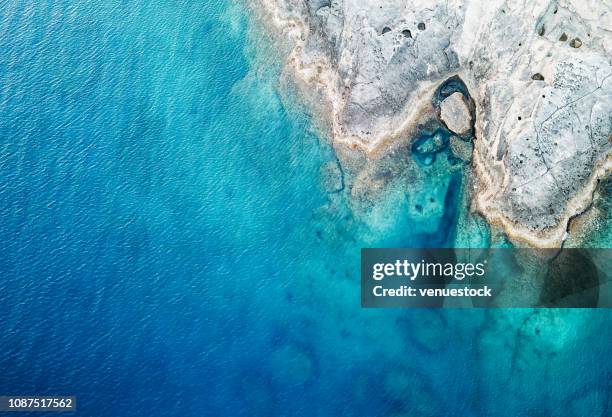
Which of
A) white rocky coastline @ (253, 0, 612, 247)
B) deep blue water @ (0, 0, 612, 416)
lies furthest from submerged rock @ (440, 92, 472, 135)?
deep blue water @ (0, 0, 612, 416)

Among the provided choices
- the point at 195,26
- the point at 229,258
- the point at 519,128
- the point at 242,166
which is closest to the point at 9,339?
the point at 229,258

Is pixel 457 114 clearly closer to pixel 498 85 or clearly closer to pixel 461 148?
pixel 461 148

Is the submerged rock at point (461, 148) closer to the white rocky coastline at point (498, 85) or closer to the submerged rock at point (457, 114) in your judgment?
the white rocky coastline at point (498, 85)

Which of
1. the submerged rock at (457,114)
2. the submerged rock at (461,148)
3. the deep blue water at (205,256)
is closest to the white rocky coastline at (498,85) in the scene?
the submerged rock at (457,114)

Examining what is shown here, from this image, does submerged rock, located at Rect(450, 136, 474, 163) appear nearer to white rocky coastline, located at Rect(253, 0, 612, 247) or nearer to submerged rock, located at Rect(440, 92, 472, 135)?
white rocky coastline, located at Rect(253, 0, 612, 247)

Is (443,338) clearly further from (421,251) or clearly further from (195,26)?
(195,26)
